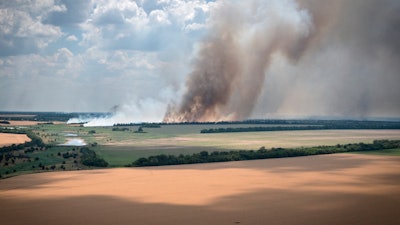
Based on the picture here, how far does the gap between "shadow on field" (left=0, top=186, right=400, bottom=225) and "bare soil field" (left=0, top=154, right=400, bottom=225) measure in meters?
0.04

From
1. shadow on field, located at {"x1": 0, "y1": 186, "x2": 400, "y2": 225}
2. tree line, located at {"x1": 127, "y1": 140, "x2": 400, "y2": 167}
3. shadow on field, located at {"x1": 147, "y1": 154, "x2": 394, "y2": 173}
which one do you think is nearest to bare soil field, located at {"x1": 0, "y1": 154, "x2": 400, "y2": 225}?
shadow on field, located at {"x1": 0, "y1": 186, "x2": 400, "y2": 225}

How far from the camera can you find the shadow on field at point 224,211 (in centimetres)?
2055

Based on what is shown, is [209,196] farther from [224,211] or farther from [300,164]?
[300,164]

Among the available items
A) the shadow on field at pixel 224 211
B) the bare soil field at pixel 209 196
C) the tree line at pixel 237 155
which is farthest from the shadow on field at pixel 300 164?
the shadow on field at pixel 224 211

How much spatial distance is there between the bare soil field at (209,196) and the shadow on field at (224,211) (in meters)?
0.04

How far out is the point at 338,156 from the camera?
44938mm

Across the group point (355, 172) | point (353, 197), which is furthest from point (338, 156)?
point (353, 197)

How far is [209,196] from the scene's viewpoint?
25.4 metres

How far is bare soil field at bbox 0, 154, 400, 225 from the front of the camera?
2105 centimetres

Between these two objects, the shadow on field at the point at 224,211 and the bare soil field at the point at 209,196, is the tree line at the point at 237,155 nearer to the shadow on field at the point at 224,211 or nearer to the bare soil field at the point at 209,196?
the bare soil field at the point at 209,196

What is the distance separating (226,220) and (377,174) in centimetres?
1682

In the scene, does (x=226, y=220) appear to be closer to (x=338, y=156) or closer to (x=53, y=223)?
(x=53, y=223)

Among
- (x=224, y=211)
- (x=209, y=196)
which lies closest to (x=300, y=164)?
(x=209, y=196)

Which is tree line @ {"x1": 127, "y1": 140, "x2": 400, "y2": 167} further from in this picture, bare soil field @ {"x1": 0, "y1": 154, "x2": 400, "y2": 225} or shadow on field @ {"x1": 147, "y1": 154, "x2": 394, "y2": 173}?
bare soil field @ {"x1": 0, "y1": 154, "x2": 400, "y2": 225}
